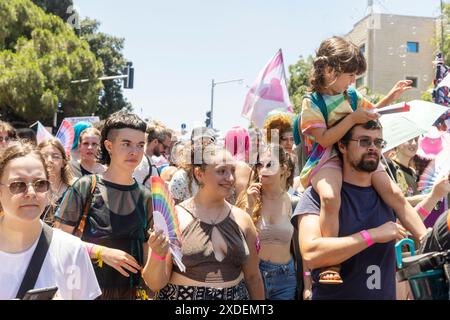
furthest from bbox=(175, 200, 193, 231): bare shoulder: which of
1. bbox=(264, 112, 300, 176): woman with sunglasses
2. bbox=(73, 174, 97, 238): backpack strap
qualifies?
Answer: bbox=(264, 112, 300, 176): woman with sunglasses

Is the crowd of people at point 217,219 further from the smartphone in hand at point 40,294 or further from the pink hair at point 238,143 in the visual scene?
the pink hair at point 238,143

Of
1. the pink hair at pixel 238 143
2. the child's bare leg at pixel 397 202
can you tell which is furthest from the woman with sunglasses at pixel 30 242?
the pink hair at pixel 238 143

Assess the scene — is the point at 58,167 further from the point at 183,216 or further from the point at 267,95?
the point at 267,95

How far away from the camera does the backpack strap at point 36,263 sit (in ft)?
8.51

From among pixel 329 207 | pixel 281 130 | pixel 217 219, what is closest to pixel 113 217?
pixel 217 219

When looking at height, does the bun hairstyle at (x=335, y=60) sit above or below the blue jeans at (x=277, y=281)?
above

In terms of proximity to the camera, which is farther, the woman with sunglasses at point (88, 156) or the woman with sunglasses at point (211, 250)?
the woman with sunglasses at point (88, 156)

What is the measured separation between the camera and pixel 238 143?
5418mm

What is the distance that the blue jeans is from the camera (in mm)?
4594

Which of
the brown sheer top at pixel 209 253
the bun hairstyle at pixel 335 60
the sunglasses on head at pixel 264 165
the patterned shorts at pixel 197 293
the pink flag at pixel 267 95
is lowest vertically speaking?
the patterned shorts at pixel 197 293

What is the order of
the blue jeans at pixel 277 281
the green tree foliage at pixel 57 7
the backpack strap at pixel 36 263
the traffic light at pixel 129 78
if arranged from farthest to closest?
1. the green tree foliage at pixel 57 7
2. the traffic light at pixel 129 78
3. the blue jeans at pixel 277 281
4. the backpack strap at pixel 36 263

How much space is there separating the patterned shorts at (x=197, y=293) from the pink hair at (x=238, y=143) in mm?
1978

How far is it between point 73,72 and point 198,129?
22784 millimetres

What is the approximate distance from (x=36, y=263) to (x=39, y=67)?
75.3 feet
